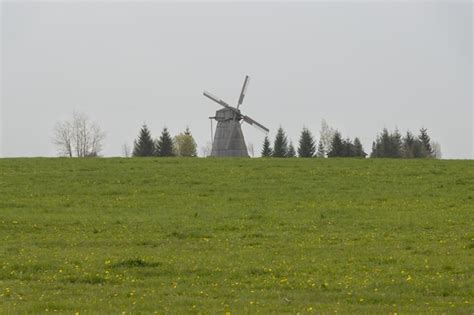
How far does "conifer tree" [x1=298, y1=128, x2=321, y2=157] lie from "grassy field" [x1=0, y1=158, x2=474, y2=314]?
207ft

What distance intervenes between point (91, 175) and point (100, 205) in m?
8.83

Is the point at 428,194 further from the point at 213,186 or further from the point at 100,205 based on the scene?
the point at 100,205

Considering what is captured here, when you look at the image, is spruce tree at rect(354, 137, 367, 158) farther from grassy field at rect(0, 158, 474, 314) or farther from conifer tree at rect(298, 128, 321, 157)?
grassy field at rect(0, 158, 474, 314)

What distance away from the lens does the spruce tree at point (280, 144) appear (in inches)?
4131

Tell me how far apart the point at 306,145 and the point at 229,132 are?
31210mm

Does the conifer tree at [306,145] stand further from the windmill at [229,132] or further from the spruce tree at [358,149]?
the windmill at [229,132]

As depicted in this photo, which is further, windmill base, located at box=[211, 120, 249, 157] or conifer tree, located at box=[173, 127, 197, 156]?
conifer tree, located at box=[173, 127, 197, 156]

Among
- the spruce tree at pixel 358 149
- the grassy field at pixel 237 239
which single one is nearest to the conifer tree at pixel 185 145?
the spruce tree at pixel 358 149

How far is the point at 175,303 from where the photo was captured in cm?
1353

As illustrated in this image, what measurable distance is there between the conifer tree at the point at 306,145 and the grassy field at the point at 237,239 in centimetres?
6321

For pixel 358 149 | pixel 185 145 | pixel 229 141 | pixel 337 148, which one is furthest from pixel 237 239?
pixel 185 145

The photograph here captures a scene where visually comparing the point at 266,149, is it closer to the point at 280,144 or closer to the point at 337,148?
the point at 280,144

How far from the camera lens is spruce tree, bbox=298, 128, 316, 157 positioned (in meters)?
105

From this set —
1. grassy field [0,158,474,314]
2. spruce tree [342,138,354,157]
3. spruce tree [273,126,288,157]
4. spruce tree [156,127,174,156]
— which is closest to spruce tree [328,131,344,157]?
spruce tree [342,138,354,157]
